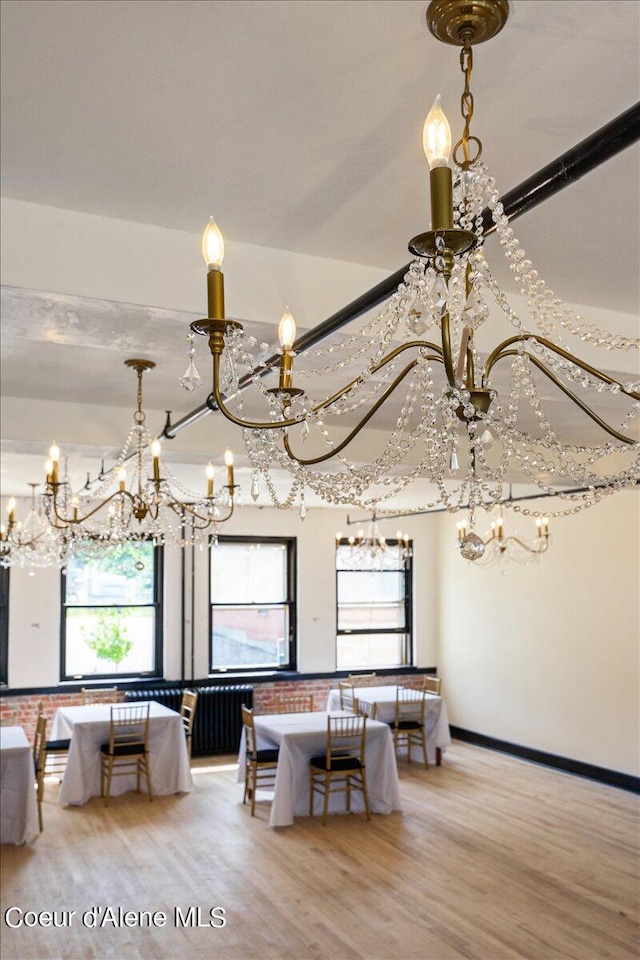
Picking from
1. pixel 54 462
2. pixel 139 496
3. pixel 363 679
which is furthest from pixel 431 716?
pixel 54 462

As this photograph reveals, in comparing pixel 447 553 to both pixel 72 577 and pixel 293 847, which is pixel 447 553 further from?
pixel 293 847

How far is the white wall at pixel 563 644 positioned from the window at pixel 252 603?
2247 millimetres

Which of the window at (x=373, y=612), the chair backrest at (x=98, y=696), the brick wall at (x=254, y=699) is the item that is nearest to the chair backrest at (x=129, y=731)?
the brick wall at (x=254, y=699)

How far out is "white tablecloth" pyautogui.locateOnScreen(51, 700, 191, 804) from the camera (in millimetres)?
7863

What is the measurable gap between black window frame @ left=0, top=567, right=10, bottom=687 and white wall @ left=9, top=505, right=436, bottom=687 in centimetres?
5

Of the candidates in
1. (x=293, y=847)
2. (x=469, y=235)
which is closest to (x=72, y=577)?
(x=293, y=847)

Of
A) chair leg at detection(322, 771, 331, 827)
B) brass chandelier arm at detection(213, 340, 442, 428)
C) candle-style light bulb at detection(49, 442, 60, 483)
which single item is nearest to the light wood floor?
chair leg at detection(322, 771, 331, 827)

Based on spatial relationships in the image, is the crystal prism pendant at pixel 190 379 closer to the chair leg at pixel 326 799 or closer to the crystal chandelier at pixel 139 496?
the crystal chandelier at pixel 139 496

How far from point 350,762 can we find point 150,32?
644 centimetres

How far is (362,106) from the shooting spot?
212 centimetres

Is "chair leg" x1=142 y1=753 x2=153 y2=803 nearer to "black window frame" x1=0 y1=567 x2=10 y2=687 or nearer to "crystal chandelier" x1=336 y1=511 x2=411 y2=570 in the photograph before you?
"black window frame" x1=0 y1=567 x2=10 y2=687

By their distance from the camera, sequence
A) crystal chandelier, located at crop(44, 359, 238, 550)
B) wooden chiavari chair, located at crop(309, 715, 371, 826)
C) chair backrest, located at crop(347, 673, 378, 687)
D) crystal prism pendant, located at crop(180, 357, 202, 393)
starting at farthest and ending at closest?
chair backrest, located at crop(347, 673, 378, 687) < wooden chiavari chair, located at crop(309, 715, 371, 826) < crystal chandelier, located at crop(44, 359, 238, 550) < crystal prism pendant, located at crop(180, 357, 202, 393)

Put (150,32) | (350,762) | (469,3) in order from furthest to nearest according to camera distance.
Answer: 1. (350,762)
2. (150,32)
3. (469,3)

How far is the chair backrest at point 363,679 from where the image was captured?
10.8m
